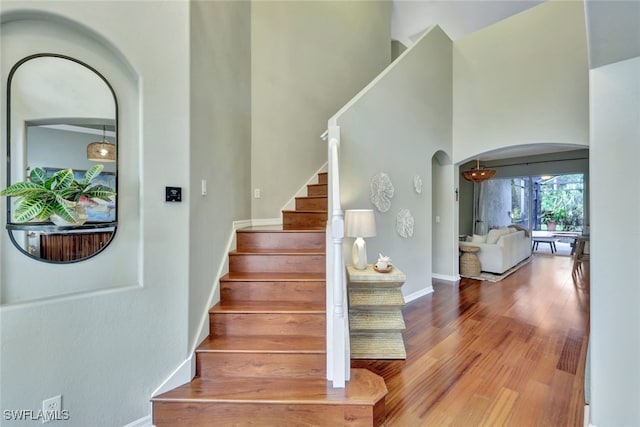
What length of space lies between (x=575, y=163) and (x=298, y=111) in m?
7.51

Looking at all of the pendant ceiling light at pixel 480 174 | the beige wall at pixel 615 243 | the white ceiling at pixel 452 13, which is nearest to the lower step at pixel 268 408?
the beige wall at pixel 615 243

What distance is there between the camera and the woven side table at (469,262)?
208 inches

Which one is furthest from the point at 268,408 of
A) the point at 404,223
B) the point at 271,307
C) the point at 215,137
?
the point at 404,223

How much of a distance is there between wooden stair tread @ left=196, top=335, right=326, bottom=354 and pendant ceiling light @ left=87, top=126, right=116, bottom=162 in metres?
1.42

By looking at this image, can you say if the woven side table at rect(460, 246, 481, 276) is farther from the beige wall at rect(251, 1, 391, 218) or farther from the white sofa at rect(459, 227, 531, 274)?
the beige wall at rect(251, 1, 391, 218)

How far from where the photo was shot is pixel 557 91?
4.07 metres

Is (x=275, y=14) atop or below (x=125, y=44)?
atop

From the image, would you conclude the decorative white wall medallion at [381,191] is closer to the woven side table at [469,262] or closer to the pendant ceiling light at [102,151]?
the pendant ceiling light at [102,151]

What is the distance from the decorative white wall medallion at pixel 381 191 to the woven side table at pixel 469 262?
2.81 meters

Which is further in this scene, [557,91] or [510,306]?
[557,91]

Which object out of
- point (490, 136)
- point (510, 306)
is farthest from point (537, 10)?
point (510, 306)

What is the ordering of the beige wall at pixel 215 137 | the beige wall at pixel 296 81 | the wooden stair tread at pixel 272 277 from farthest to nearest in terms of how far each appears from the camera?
the beige wall at pixel 296 81 → the wooden stair tread at pixel 272 277 → the beige wall at pixel 215 137

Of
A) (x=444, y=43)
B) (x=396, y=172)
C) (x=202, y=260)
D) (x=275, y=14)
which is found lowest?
(x=202, y=260)

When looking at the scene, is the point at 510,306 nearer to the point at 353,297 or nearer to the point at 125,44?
the point at 353,297
